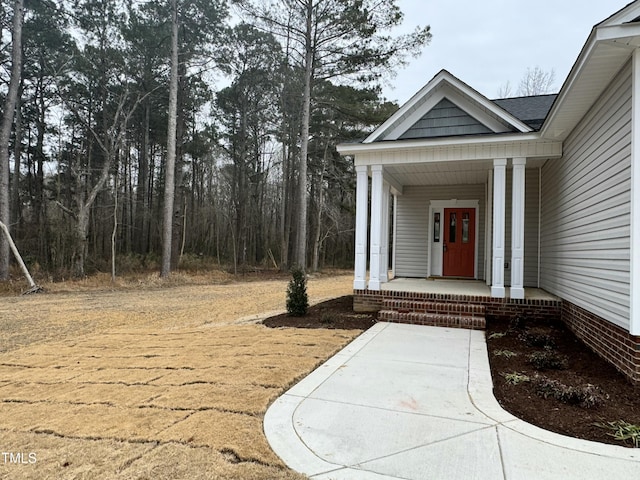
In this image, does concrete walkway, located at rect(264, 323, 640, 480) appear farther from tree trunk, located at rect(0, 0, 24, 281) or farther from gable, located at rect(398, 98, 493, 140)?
tree trunk, located at rect(0, 0, 24, 281)

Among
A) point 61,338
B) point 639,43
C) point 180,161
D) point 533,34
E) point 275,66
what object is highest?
point 533,34

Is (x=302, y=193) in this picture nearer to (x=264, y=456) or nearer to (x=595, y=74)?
(x=595, y=74)

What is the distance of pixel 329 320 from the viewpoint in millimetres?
6176

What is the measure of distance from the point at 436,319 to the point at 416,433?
3802 millimetres

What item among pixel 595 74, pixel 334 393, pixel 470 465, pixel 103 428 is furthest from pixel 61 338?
pixel 595 74

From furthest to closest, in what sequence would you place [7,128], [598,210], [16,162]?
1. [16,162]
2. [7,128]
3. [598,210]

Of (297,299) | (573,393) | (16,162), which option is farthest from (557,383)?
(16,162)

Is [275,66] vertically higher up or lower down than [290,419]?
higher up

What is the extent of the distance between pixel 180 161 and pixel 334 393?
53.2 feet

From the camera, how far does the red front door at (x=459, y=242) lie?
9.29 m

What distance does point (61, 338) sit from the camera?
534cm

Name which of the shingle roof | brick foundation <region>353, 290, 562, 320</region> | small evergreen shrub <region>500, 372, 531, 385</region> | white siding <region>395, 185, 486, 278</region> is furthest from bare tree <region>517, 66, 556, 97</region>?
small evergreen shrub <region>500, 372, 531, 385</region>

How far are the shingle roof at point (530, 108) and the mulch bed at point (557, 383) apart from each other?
3.93 meters

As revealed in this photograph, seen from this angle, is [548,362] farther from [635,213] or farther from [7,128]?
[7,128]
